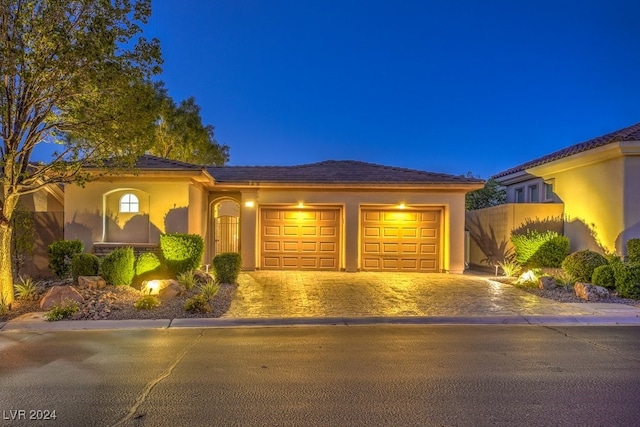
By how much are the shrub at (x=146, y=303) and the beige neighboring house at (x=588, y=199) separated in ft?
38.5

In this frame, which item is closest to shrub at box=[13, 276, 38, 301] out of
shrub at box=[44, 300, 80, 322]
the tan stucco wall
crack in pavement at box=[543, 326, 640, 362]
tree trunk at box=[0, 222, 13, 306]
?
tree trunk at box=[0, 222, 13, 306]

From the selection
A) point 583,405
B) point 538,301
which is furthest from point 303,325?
point 538,301

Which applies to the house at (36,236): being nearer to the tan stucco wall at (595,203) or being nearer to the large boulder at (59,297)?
the large boulder at (59,297)

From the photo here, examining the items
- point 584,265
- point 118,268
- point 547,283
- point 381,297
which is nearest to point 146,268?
point 118,268

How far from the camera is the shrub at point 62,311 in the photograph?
7.81 meters

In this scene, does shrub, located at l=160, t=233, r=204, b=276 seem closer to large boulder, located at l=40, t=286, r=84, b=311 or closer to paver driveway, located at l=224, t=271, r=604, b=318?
paver driveway, located at l=224, t=271, r=604, b=318

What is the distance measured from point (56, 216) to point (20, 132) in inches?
200

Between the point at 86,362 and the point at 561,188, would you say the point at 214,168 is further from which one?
the point at 561,188

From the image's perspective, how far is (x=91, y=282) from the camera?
984 centimetres

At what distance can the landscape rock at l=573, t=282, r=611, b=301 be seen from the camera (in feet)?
32.0

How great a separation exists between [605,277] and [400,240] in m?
6.28

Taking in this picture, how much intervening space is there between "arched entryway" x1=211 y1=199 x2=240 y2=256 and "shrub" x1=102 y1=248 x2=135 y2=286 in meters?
5.36

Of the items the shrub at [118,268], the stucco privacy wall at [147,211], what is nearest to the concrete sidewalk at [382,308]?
the shrub at [118,268]

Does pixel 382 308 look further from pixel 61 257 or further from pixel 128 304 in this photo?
pixel 61 257
